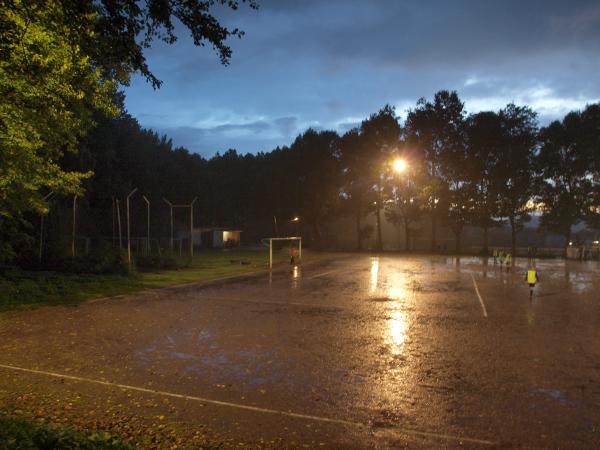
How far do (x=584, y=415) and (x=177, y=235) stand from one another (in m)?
57.1

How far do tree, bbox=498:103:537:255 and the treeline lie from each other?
0.37 ft

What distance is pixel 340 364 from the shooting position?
877cm

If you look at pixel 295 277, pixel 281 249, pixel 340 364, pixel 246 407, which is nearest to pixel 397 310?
pixel 340 364

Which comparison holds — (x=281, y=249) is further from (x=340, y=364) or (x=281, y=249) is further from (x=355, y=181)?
(x=340, y=364)

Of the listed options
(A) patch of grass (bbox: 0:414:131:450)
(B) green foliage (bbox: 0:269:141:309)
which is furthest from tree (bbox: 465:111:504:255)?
(A) patch of grass (bbox: 0:414:131:450)

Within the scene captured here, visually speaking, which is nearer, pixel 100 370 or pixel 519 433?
pixel 519 433

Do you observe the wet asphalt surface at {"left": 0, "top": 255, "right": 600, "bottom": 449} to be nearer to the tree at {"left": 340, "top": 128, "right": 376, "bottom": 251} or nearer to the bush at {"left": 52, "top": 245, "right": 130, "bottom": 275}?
the bush at {"left": 52, "top": 245, "right": 130, "bottom": 275}

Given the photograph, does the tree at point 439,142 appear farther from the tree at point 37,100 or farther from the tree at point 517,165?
the tree at point 37,100

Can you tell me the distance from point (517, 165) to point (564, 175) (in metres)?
5.81

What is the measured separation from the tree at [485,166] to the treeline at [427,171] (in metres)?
0.11

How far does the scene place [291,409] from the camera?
6.52m

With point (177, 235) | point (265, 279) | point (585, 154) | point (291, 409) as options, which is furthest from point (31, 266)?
point (585, 154)

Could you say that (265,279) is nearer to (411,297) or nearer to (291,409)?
(411,297)

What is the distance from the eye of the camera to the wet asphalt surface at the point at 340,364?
594 cm
